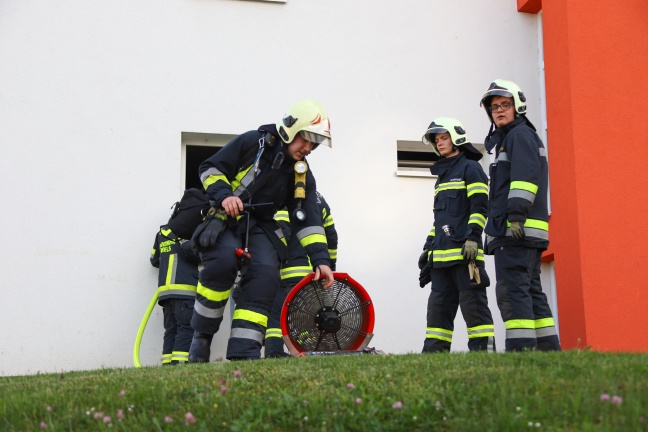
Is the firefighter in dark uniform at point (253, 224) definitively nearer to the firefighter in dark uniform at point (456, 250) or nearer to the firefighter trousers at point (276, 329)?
the firefighter in dark uniform at point (456, 250)

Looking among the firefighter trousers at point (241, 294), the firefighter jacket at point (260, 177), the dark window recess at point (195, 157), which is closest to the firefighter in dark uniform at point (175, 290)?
the dark window recess at point (195, 157)

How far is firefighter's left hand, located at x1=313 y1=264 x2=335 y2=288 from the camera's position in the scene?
748 centimetres

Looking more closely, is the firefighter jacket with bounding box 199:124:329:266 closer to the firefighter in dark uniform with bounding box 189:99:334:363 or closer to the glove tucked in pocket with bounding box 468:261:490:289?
the firefighter in dark uniform with bounding box 189:99:334:363

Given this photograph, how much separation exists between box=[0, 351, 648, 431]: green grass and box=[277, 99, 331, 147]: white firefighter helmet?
6.24ft

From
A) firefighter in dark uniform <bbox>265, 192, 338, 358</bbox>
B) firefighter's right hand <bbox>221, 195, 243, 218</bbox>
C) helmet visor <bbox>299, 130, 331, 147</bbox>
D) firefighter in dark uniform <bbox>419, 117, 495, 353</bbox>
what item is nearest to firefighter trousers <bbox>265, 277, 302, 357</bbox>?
firefighter in dark uniform <bbox>265, 192, 338, 358</bbox>

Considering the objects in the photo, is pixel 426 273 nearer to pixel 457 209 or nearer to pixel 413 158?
pixel 457 209

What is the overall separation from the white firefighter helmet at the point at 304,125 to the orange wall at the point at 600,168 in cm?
499

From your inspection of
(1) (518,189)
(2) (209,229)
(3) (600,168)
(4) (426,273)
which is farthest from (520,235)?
(3) (600,168)

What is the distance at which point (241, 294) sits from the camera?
7.23 metres

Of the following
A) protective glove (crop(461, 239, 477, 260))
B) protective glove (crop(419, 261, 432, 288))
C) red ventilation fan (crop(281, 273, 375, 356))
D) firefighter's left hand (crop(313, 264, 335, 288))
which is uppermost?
protective glove (crop(461, 239, 477, 260))

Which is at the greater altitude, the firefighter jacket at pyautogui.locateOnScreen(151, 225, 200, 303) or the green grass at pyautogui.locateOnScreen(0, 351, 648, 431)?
the firefighter jacket at pyautogui.locateOnScreen(151, 225, 200, 303)

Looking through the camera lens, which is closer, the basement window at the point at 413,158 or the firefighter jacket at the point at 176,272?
the firefighter jacket at the point at 176,272

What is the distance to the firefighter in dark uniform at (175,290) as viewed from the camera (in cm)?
1014

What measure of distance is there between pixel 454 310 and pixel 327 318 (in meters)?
1.24
